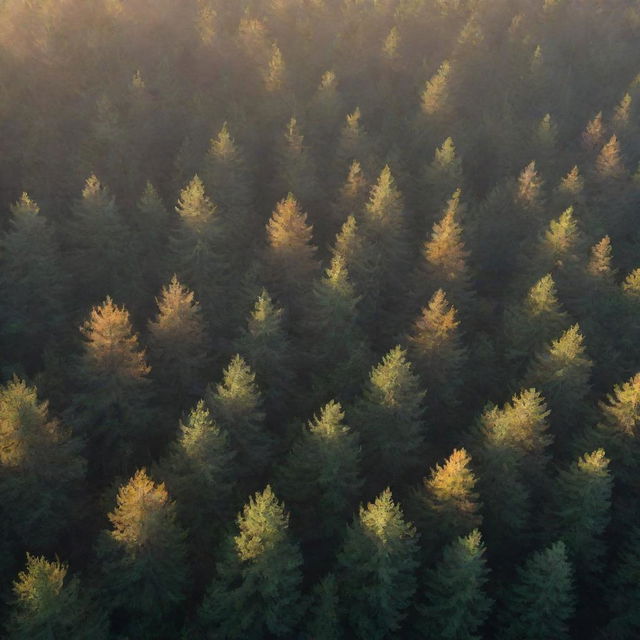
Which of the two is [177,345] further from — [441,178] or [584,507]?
[441,178]

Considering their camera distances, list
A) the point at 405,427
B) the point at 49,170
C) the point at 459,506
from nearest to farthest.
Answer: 1. the point at 459,506
2. the point at 405,427
3. the point at 49,170

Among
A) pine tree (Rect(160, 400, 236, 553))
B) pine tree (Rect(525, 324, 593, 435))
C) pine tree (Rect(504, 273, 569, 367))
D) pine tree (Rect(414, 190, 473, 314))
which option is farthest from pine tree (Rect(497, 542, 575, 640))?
pine tree (Rect(414, 190, 473, 314))

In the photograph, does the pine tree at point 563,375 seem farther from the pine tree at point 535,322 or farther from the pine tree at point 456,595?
the pine tree at point 456,595

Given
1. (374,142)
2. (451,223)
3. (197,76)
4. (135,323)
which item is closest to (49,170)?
(135,323)

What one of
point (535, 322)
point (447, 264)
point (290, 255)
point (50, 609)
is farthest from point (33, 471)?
point (535, 322)

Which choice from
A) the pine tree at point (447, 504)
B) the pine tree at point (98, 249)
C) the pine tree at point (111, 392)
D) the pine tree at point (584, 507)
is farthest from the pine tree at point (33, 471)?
the pine tree at point (584, 507)

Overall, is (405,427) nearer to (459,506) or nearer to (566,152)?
(459,506)
